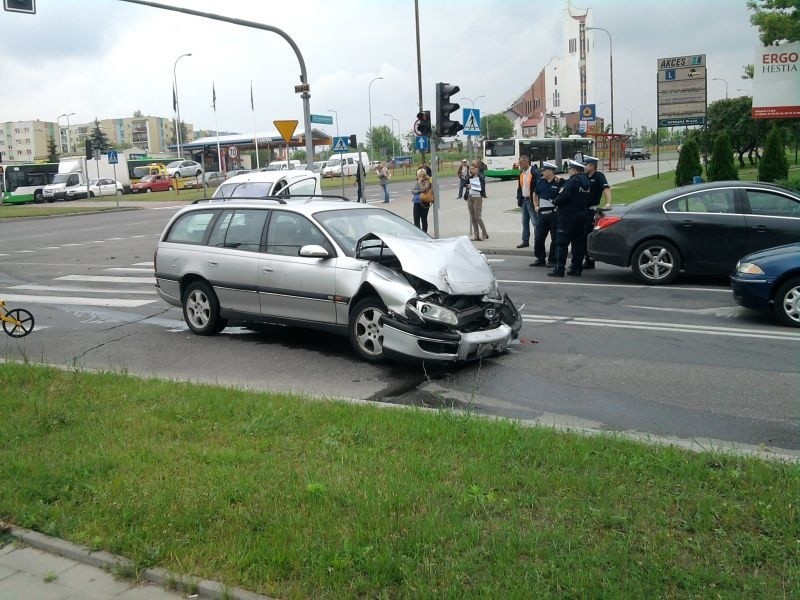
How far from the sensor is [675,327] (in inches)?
376

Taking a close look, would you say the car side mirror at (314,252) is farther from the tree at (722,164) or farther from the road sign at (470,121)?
the tree at (722,164)

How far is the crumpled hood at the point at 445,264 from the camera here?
25.3ft

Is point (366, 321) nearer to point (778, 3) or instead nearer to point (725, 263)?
point (725, 263)

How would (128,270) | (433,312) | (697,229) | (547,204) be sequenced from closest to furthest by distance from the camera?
1. (433,312)
2. (697,229)
3. (547,204)
4. (128,270)

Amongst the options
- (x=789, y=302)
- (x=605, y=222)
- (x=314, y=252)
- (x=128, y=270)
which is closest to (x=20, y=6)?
(x=128, y=270)

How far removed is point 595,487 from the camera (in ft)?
14.6

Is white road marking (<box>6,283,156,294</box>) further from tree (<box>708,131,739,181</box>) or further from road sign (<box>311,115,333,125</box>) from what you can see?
tree (<box>708,131,739,181</box>)

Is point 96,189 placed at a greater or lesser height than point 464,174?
greater

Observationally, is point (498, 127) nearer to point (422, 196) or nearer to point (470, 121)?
point (470, 121)

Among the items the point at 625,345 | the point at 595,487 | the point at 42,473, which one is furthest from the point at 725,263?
the point at 42,473

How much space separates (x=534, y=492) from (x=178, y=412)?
306 cm

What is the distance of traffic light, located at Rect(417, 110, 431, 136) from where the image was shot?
1830 centimetres

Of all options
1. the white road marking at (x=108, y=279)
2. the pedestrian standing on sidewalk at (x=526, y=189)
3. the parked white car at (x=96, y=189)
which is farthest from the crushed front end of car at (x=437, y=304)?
the parked white car at (x=96, y=189)

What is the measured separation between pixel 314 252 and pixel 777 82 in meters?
24.0
